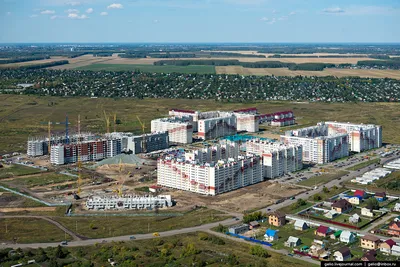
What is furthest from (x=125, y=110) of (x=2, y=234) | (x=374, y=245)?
(x=374, y=245)

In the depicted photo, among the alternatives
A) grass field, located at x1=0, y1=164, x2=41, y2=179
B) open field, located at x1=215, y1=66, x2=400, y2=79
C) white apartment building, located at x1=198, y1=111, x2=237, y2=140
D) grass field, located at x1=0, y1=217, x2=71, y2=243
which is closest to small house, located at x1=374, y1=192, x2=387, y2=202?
grass field, located at x1=0, y1=217, x2=71, y2=243

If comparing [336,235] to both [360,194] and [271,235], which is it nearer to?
[271,235]

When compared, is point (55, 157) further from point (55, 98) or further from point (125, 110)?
point (55, 98)

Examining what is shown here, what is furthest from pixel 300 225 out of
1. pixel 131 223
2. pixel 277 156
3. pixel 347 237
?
pixel 277 156

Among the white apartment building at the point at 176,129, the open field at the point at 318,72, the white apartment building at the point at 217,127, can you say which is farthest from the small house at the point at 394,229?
the open field at the point at 318,72

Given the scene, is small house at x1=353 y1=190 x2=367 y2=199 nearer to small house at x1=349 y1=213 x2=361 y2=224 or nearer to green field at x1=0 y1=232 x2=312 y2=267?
small house at x1=349 y1=213 x2=361 y2=224
